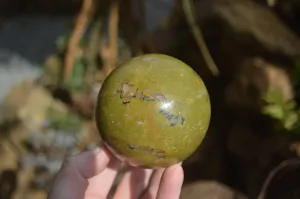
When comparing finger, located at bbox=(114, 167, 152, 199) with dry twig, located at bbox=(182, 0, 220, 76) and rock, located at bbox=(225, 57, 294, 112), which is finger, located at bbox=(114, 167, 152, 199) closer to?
rock, located at bbox=(225, 57, 294, 112)

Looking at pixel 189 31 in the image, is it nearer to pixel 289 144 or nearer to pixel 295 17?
pixel 295 17

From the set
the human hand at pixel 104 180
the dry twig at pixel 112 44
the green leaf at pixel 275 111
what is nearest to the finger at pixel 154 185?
the human hand at pixel 104 180

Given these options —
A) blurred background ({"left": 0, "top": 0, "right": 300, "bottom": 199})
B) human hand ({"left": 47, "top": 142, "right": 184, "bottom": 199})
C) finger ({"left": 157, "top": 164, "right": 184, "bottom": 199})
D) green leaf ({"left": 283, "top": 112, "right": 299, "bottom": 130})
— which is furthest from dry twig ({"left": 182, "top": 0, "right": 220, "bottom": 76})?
finger ({"left": 157, "top": 164, "right": 184, "bottom": 199})

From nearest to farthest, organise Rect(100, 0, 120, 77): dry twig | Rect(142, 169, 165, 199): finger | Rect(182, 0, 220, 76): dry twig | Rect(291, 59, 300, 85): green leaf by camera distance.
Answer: Rect(142, 169, 165, 199): finger → Rect(291, 59, 300, 85): green leaf → Rect(182, 0, 220, 76): dry twig → Rect(100, 0, 120, 77): dry twig

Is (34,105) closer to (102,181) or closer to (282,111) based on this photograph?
(282,111)

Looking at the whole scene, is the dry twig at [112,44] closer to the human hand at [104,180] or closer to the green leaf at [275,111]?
the green leaf at [275,111]

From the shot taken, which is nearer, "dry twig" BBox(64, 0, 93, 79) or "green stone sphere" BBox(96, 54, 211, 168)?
"green stone sphere" BBox(96, 54, 211, 168)

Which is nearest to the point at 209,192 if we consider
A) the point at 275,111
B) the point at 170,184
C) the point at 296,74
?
the point at 275,111
